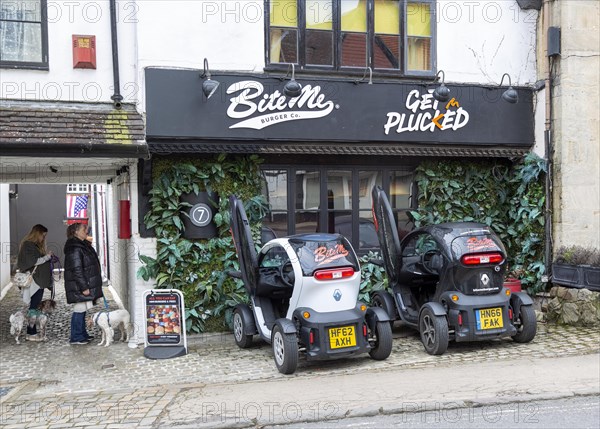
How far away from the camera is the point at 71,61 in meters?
8.88

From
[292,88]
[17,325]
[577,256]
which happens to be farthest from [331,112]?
[17,325]

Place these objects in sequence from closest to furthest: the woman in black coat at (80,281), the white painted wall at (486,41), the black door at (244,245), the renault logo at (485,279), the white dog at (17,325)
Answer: the renault logo at (485,279)
the black door at (244,245)
the woman in black coat at (80,281)
the white dog at (17,325)
the white painted wall at (486,41)

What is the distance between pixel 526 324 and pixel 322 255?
10.3 feet

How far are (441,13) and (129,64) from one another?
5338mm

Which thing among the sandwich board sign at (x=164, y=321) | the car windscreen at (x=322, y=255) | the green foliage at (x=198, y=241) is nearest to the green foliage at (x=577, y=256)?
the car windscreen at (x=322, y=255)

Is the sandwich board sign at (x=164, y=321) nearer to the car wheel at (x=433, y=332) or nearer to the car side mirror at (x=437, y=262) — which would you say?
the car wheel at (x=433, y=332)

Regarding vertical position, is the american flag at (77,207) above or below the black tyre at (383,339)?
above

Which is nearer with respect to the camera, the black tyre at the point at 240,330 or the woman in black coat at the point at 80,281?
the black tyre at the point at 240,330

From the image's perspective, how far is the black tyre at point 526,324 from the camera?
820 centimetres

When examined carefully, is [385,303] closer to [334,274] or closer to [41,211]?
[334,274]

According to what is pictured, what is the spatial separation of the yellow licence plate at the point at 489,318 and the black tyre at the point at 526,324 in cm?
53

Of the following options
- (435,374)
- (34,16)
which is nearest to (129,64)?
(34,16)

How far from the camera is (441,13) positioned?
33.6ft

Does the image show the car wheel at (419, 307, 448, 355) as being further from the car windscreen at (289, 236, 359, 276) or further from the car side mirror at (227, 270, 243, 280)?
the car side mirror at (227, 270, 243, 280)
